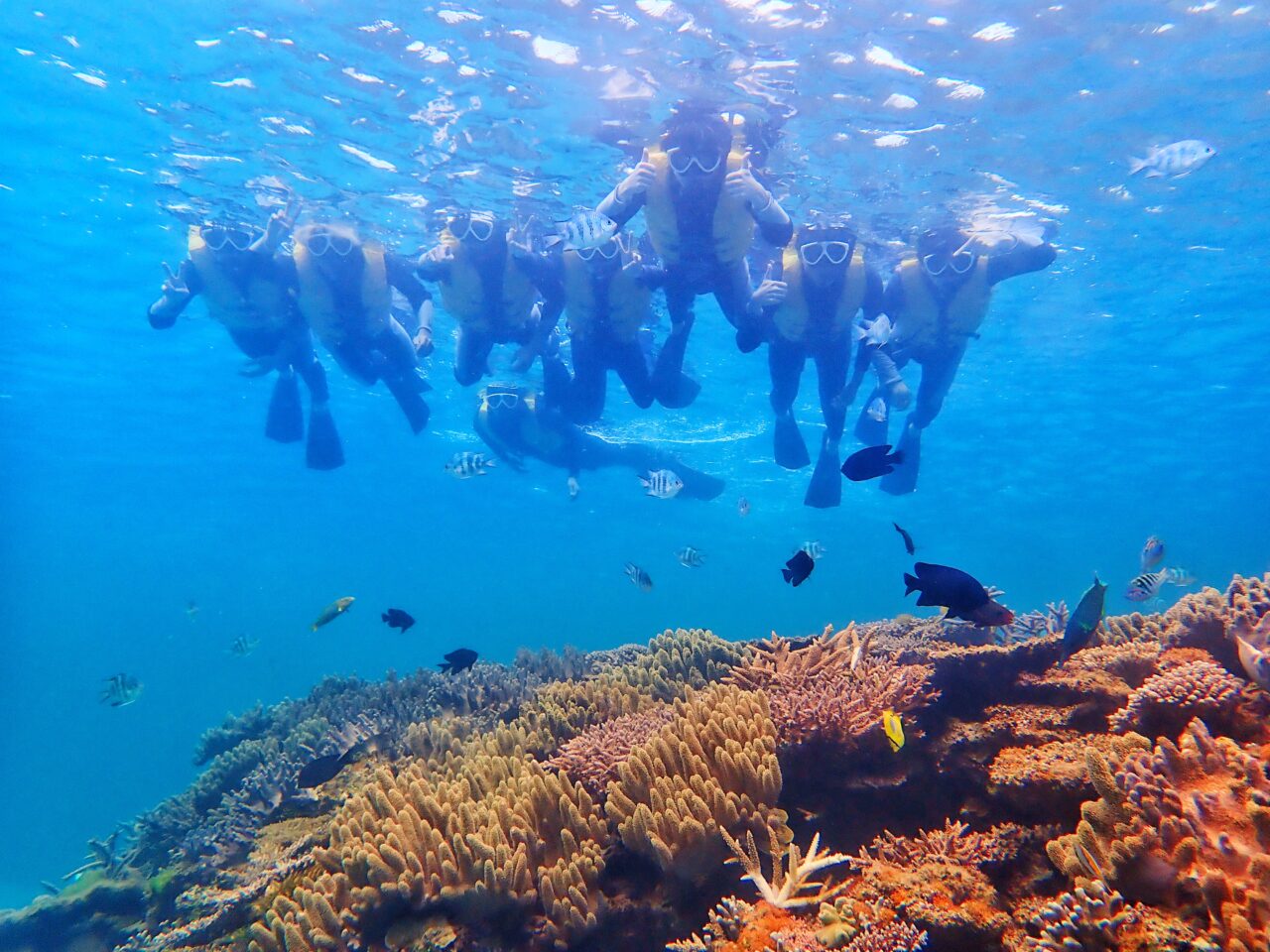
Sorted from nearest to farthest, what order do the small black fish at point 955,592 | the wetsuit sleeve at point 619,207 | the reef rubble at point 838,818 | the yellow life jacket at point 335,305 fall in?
the reef rubble at point 838,818
the small black fish at point 955,592
the wetsuit sleeve at point 619,207
the yellow life jacket at point 335,305

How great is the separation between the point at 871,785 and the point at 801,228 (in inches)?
492

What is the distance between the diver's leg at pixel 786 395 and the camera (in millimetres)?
12016

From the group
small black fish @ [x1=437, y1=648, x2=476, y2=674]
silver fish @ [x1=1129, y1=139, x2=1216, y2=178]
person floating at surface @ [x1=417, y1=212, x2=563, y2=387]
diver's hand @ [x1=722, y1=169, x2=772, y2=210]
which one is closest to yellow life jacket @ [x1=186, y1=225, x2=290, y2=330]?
person floating at surface @ [x1=417, y1=212, x2=563, y2=387]

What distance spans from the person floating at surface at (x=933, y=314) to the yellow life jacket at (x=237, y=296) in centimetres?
1147

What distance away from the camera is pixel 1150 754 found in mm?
2889

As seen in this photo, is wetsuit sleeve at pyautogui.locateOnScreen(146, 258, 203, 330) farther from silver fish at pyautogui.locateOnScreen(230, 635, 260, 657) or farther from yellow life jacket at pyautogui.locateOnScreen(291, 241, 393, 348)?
silver fish at pyautogui.locateOnScreen(230, 635, 260, 657)

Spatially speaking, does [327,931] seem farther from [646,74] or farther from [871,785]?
[646,74]

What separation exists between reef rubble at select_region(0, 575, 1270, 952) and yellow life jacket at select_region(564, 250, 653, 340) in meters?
7.89

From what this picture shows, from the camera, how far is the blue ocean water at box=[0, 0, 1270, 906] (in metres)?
10.0

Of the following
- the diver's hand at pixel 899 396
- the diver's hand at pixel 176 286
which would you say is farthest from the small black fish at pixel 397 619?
the diver's hand at pixel 176 286

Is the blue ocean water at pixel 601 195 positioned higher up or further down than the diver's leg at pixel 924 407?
higher up

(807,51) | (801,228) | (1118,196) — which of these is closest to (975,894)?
(807,51)

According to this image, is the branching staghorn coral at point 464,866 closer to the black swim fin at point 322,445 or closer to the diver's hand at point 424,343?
the diver's hand at point 424,343

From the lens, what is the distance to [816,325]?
38.1ft
